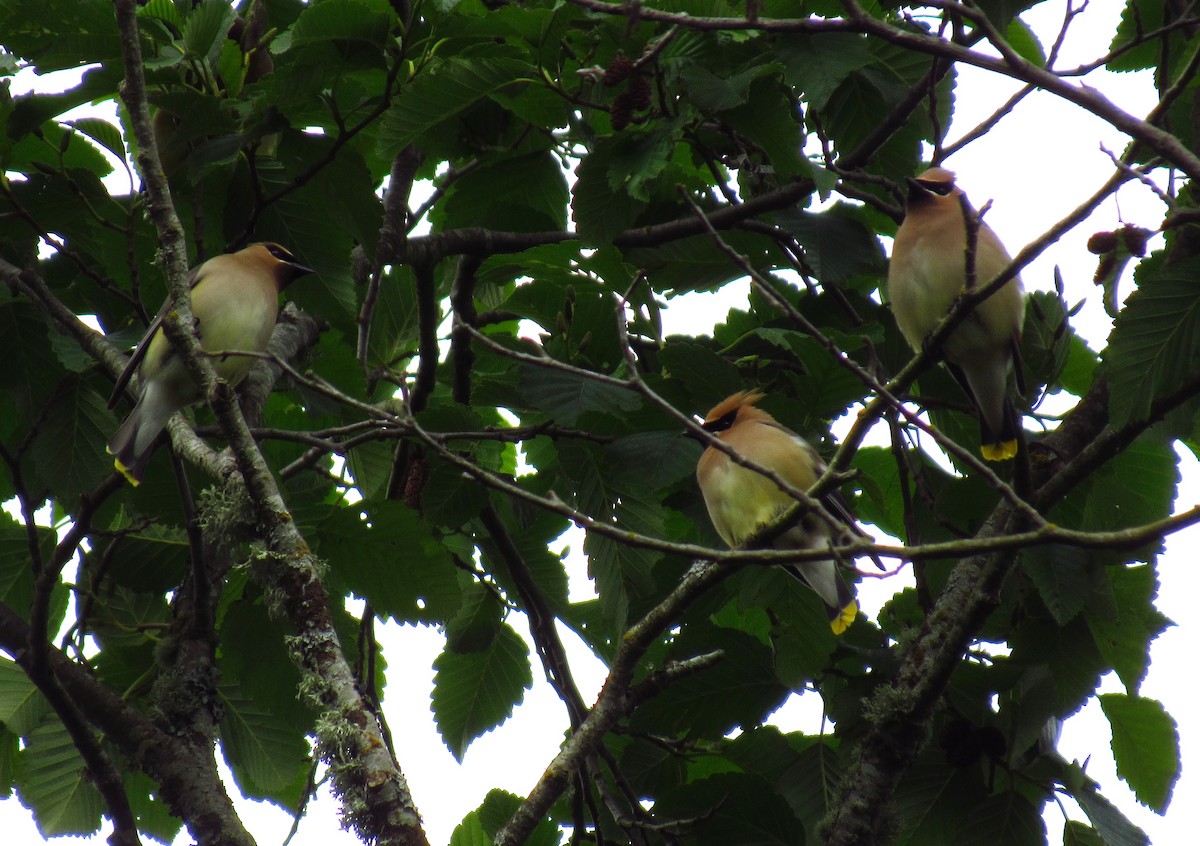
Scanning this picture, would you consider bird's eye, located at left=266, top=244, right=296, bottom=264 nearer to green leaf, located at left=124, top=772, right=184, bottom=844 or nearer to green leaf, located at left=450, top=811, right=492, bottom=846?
green leaf, located at left=124, top=772, right=184, bottom=844

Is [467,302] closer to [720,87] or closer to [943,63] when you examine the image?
[720,87]

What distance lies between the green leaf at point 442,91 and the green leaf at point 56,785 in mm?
2520

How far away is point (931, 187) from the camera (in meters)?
5.47

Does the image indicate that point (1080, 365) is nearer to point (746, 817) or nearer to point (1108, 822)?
point (1108, 822)

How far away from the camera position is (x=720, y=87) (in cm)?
410

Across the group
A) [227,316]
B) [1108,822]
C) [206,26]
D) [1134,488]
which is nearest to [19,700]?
[227,316]

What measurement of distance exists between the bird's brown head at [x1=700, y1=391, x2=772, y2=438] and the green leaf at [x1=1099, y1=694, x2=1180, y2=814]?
5.43 ft

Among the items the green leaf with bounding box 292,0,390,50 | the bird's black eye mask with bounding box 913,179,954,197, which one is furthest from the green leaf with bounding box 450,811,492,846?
the bird's black eye mask with bounding box 913,179,954,197

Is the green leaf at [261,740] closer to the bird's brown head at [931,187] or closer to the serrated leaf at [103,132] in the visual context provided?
the serrated leaf at [103,132]

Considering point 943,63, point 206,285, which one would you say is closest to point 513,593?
point 206,285

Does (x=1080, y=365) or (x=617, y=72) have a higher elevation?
(x=617, y=72)

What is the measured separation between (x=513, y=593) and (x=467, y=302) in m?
1.25

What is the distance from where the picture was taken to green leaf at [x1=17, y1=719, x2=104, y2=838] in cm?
479

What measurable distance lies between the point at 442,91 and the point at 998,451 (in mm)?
2304
